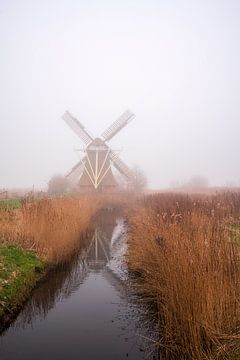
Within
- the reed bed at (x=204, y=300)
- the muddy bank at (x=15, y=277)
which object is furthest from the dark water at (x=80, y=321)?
the reed bed at (x=204, y=300)

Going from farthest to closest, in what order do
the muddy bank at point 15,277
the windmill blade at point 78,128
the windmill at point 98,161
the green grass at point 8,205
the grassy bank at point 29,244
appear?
the windmill blade at point 78,128 → the windmill at point 98,161 → the green grass at point 8,205 → the grassy bank at point 29,244 → the muddy bank at point 15,277

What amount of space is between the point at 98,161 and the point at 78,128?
454 cm

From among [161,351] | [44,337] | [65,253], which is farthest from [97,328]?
[65,253]

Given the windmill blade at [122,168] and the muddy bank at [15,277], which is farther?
the windmill blade at [122,168]

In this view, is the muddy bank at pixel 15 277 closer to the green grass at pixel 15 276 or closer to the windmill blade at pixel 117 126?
the green grass at pixel 15 276

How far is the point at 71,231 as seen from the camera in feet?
38.1

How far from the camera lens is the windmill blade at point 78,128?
117 feet

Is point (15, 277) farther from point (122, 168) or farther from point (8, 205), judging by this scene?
point (122, 168)

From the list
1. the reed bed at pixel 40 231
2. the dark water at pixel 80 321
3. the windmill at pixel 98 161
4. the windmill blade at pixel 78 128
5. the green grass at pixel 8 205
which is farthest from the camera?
the windmill blade at pixel 78 128

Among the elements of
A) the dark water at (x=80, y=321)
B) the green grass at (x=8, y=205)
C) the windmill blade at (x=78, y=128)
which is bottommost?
the dark water at (x=80, y=321)

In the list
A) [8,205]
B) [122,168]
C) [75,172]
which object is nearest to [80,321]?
[8,205]

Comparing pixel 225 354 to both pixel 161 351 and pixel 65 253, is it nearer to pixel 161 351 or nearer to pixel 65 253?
pixel 161 351

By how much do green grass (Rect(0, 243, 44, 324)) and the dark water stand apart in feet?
0.72

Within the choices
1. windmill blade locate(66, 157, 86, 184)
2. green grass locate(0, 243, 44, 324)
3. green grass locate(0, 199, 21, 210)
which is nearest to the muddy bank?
green grass locate(0, 243, 44, 324)
